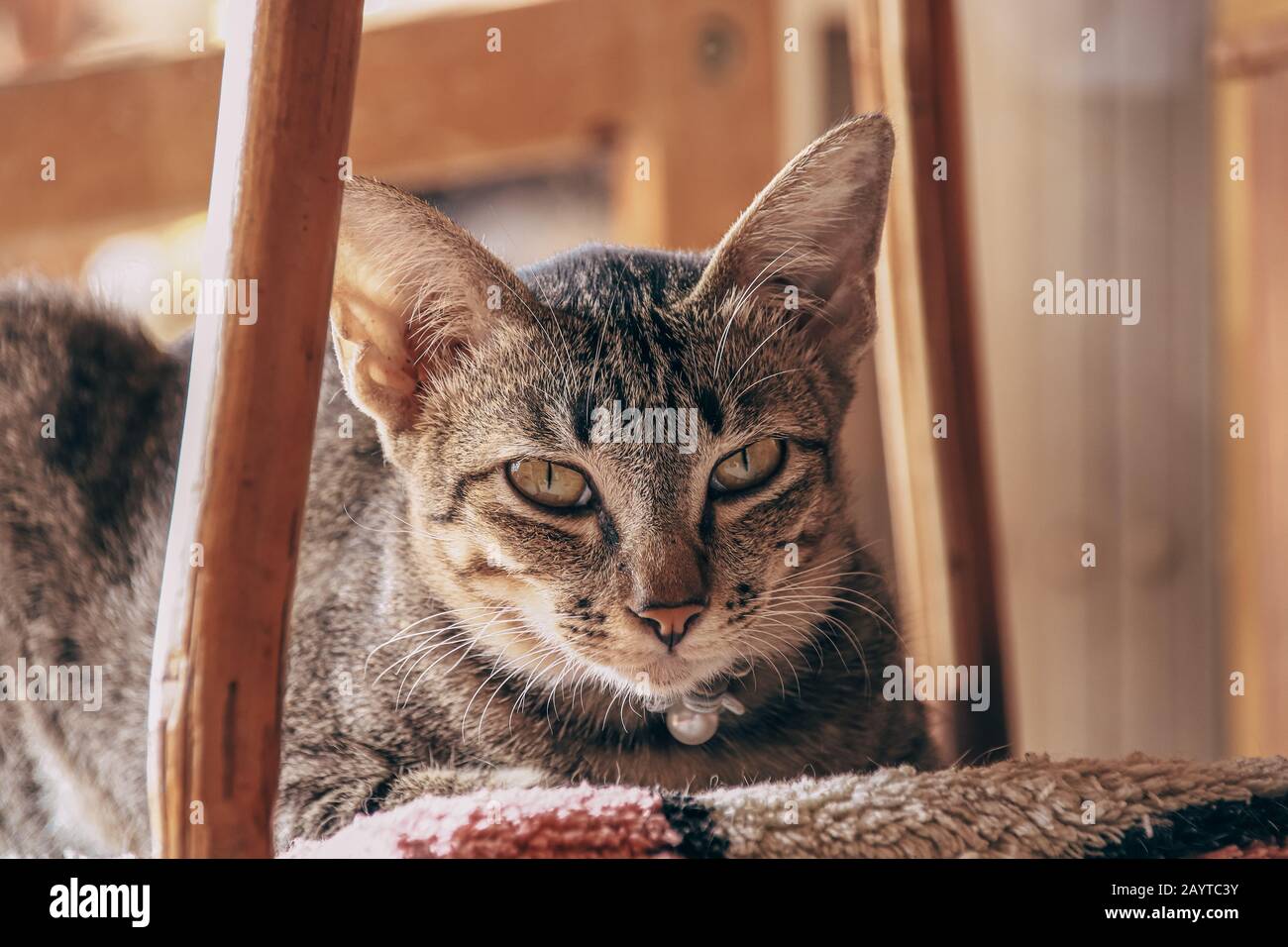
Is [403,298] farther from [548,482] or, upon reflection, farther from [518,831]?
[518,831]

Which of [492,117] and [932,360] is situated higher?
[492,117]

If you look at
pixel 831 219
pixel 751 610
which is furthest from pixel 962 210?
pixel 751 610

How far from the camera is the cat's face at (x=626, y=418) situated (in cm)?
83

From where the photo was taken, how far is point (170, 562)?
0.61 metres

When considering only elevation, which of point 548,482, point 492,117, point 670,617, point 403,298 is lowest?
point 670,617

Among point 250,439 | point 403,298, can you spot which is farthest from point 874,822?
point 403,298

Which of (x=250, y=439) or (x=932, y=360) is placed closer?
(x=250, y=439)

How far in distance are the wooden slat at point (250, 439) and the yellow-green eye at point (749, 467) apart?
1.13ft

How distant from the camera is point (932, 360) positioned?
4.10 feet

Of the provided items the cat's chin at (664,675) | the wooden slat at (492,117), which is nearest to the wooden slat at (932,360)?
the cat's chin at (664,675)

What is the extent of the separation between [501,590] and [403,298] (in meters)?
0.25

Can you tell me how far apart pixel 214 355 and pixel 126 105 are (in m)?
1.41

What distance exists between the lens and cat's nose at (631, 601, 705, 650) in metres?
0.80
